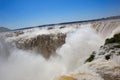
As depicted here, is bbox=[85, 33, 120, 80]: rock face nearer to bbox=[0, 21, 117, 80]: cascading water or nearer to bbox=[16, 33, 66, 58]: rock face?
bbox=[0, 21, 117, 80]: cascading water

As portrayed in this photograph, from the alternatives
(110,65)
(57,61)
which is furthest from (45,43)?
(110,65)

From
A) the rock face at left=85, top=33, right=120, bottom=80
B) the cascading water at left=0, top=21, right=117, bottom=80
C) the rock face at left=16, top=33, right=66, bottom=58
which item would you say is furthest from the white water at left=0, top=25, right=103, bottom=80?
the rock face at left=85, top=33, right=120, bottom=80

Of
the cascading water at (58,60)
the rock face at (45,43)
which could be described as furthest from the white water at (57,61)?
the rock face at (45,43)

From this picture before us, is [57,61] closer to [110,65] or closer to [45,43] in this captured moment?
[45,43]

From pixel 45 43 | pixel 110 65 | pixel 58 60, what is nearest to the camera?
pixel 110 65

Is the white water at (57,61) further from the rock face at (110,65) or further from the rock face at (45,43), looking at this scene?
the rock face at (110,65)

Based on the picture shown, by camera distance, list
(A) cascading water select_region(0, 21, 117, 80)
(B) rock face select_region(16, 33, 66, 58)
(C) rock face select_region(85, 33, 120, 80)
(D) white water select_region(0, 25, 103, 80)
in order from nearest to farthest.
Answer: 1. (C) rock face select_region(85, 33, 120, 80)
2. (A) cascading water select_region(0, 21, 117, 80)
3. (D) white water select_region(0, 25, 103, 80)
4. (B) rock face select_region(16, 33, 66, 58)

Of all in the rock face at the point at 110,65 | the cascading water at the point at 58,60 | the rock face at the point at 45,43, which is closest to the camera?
the rock face at the point at 110,65

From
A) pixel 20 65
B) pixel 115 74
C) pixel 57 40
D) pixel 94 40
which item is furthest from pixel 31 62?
pixel 115 74

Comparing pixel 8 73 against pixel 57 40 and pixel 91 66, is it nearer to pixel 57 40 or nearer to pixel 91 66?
pixel 57 40
